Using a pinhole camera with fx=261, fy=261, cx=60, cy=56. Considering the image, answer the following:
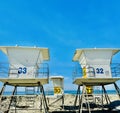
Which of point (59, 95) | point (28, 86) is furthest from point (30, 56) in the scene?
point (59, 95)

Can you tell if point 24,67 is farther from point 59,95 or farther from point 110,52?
point 59,95

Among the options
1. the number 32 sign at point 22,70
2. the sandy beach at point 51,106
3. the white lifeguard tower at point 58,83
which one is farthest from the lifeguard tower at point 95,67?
the white lifeguard tower at point 58,83

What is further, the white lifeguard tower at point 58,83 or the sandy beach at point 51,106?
the white lifeguard tower at point 58,83

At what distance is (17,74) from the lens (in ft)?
78.7

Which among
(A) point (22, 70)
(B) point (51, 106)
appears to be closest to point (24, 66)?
(A) point (22, 70)

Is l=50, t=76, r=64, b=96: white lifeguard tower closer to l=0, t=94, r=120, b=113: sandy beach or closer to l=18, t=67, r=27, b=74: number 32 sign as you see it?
l=0, t=94, r=120, b=113: sandy beach

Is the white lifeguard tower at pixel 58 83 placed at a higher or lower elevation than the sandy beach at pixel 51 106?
higher

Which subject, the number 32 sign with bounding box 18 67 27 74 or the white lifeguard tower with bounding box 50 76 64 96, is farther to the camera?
the white lifeguard tower with bounding box 50 76 64 96

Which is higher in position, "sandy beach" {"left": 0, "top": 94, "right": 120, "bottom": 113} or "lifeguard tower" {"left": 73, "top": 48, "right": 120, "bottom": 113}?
"lifeguard tower" {"left": 73, "top": 48, "right": 120, "bottom": 113}

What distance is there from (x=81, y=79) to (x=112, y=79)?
2988mm

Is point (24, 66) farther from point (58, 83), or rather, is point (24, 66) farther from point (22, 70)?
point (58, 83)

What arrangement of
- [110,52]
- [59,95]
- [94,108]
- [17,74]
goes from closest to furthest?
[17,74] → [110,52] → [94,108] → [59,95]

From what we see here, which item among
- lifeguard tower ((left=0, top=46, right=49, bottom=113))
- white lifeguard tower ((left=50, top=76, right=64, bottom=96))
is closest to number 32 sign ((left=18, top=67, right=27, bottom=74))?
lifeguard tower ((left=0, top=46, right=49, bottom=113))

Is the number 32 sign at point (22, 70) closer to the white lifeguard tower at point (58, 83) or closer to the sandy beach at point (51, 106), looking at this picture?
the sandy beach at point (51, 106)
